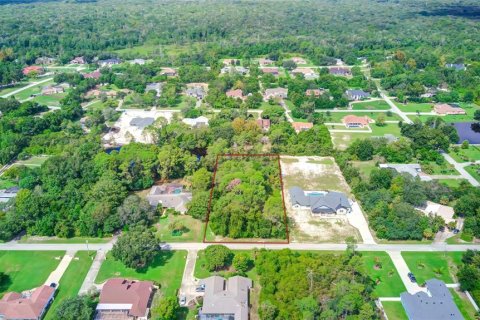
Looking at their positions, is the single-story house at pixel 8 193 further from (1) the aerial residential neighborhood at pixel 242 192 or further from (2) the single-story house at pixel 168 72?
(2) the single-story house at pixel 168 72

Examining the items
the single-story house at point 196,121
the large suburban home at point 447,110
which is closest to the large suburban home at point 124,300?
the single-story house at point 196,121

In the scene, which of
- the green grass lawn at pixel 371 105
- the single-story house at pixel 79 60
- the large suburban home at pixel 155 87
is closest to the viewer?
the green grass lawn at pixel 371 105

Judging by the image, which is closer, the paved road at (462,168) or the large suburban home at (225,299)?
the large suburban home at (225,299)

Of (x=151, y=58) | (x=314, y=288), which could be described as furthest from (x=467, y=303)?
(x=151, y=58)

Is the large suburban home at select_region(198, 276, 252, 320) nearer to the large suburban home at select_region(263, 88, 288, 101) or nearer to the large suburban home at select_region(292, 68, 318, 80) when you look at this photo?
the large suburban home at select_region(263, 88, 288, 101)

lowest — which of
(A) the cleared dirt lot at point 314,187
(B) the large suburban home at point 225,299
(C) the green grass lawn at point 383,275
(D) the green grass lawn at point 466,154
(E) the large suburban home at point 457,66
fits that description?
(D) the green grass lawn at point 466,154

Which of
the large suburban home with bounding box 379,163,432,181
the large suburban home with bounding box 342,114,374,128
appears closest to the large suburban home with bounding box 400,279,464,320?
the large suburban home with bounding box 379,163,432,181
